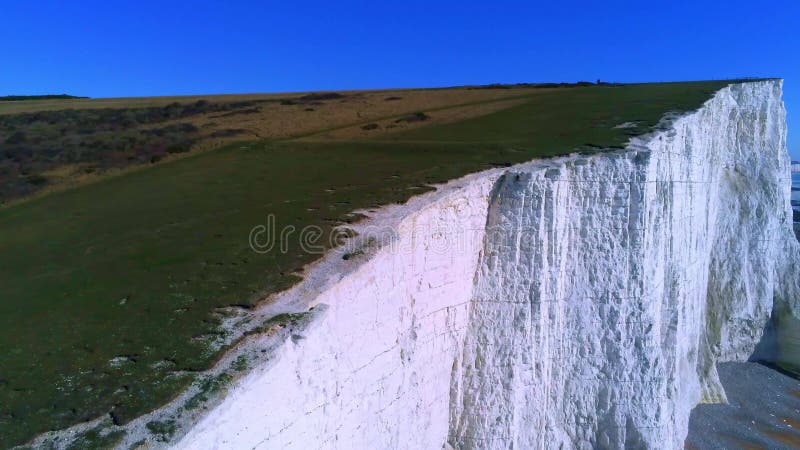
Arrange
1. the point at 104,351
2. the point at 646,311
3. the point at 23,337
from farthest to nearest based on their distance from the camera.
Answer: the point at 646,311 → the point at 23,337 → the point at 104,351

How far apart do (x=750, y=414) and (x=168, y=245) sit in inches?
863

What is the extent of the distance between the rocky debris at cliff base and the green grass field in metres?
11.1

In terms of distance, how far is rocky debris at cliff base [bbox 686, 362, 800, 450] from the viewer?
18266mm

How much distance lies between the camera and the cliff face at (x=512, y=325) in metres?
7.34

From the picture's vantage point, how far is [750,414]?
66.3 feet

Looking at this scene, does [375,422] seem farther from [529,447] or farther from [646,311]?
[646,311]

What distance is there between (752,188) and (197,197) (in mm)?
23837

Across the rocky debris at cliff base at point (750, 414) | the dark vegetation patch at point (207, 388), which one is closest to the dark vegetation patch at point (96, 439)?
the dark vegetation patch at point (207, 388)

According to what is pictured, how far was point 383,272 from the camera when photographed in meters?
8.98

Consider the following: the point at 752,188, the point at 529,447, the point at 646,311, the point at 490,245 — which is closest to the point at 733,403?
the point at 752,188

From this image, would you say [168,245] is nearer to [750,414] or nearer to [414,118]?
[414,118]

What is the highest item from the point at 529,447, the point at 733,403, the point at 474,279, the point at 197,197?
the point at 197,197

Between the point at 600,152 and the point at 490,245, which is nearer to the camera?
the point at 490,245

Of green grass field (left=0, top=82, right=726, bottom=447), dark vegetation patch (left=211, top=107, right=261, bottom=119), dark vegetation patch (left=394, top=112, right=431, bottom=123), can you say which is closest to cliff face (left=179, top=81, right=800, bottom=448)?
green grass field (left=0, top=82, right=726, bottom=447)
